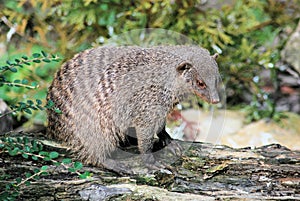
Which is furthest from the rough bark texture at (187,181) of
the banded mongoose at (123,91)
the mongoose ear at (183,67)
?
the mongoose ear at (183,67)

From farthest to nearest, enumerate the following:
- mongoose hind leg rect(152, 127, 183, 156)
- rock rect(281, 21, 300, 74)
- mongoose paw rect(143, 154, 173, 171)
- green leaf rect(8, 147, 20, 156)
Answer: rock rect(281, 21, 300, 74)
mongoose hind leg rect(152, 127, 183, 156)
mongoose paw rect(143, 154, 173, 171)
green leaf rect(8, 147, 20, 156)

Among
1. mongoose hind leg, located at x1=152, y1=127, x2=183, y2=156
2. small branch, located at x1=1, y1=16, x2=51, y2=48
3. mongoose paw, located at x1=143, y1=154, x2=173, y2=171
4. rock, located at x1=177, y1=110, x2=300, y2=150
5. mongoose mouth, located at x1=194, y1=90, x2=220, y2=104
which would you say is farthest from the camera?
small branch, located at x1=1, y1=16, x2=51, y2=48

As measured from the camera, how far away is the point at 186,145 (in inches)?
130

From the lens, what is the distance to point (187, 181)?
9.52 ft

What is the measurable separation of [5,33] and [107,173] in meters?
2.87

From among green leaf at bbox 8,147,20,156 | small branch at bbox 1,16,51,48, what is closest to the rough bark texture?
green leaf at bbox 8,147,20,156

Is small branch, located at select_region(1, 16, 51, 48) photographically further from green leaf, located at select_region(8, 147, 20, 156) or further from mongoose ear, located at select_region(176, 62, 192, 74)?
green leaf, located at select_region(8, 147, 20, 156)

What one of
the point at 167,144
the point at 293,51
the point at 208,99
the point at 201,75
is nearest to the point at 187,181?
the point at 167,144

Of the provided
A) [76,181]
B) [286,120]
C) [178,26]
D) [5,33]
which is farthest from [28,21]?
[76,181]

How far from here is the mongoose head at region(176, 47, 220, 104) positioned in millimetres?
2703

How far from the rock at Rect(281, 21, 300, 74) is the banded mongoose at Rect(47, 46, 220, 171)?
2.62 metres

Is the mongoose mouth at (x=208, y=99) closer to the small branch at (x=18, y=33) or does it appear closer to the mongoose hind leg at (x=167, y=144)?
the mongoose hind leg at (x=167, y=144)

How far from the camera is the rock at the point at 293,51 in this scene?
530cm

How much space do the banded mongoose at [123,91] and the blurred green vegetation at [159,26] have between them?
185 centimetres
